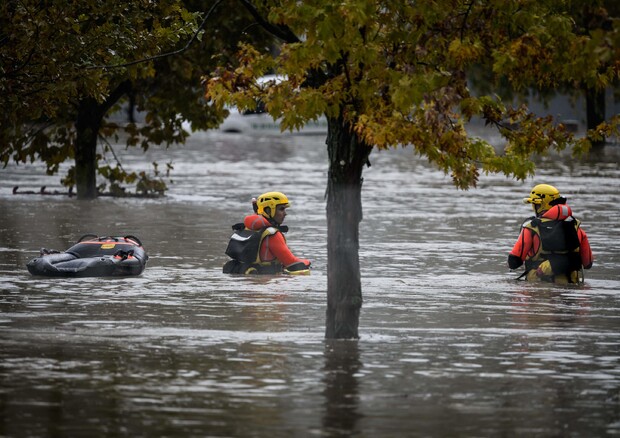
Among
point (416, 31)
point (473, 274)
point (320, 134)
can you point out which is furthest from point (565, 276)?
point (320, 134)

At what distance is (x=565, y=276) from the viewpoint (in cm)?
1712

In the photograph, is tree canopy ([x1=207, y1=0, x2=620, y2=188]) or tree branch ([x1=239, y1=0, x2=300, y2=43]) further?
tree branch ([x1=239, y1=0, x2=300, y2=43])

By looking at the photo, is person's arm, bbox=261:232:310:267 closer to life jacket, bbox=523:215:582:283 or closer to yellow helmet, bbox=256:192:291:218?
yellow helmet, bbox=256:192:291:218

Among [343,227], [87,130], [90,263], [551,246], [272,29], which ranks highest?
[272,29]

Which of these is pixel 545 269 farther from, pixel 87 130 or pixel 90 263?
pixel 87 130

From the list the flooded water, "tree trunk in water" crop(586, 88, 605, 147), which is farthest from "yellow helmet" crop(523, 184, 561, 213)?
"tree trunk in water" crop(586, 88, 605, 147)

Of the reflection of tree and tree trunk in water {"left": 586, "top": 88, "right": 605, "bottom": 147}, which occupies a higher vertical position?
tree trunk in water {"left": 586, "top": 88, "right": 605, "bottom": 147}

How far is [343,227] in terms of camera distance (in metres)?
12.8

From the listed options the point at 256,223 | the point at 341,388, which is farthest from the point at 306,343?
the point at 256,223

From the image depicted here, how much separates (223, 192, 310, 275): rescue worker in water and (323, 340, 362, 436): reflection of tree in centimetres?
498

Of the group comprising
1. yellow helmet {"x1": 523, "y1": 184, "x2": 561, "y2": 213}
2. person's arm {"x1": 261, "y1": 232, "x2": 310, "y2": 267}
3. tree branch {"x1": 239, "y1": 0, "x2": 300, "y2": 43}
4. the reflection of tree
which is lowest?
the reflection of tree

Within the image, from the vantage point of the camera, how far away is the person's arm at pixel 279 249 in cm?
1764

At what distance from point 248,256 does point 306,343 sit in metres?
5.16

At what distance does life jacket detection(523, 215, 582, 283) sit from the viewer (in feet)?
55.6
